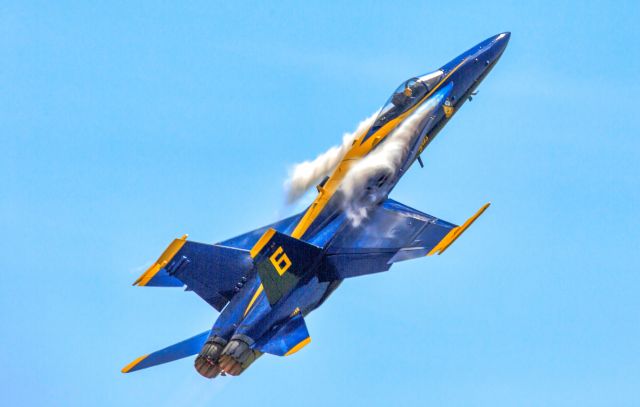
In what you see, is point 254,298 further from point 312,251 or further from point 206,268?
point 312,251

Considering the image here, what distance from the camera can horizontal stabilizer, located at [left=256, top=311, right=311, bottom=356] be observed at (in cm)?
2691

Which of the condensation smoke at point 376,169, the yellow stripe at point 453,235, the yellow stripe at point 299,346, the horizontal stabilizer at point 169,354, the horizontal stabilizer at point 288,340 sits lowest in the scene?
the yellow stripe at point 299,346

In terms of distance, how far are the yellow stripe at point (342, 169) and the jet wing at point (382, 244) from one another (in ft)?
2.98

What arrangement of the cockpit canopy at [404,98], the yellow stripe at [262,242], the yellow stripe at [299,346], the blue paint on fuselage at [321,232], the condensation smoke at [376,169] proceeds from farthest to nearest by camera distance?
the cockpit canopy at [404,98] → the condensation smoke at [376,169] → the blue paint on fuselage at [321,232] → the yellow stripe at [299,346] → the yellow stripe at [262,242]

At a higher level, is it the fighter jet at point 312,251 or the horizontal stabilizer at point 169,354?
the fighter jet at point 312,251

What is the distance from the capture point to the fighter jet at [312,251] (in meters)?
27.2

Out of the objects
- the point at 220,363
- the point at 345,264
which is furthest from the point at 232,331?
the point at 345,264

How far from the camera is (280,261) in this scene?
27156mm

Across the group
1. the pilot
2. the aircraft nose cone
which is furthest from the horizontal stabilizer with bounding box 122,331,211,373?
the aircraft nose cone

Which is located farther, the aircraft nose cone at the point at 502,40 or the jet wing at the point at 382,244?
Answer: the aircraft nose cone at the point at 502,40

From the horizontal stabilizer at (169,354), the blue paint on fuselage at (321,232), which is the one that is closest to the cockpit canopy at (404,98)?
the blue paint on fuselage at (321,232)

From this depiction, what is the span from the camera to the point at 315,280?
28.6 meters

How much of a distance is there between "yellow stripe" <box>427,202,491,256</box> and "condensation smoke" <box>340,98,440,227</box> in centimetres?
229

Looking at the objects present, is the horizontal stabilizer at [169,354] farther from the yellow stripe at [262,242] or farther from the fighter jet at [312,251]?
the yellow stripe at [262,242]
